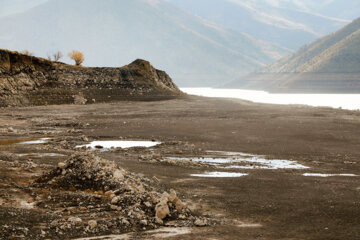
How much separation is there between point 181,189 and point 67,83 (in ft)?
137

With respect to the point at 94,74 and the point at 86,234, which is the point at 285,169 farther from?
the point at 94,74

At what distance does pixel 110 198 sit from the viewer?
1060 centimetres

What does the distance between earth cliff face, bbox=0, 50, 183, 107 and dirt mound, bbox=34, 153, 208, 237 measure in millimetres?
36051

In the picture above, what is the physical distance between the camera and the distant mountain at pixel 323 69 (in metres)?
114

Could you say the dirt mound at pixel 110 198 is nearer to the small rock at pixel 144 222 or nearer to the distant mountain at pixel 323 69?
the small rock at pixel 144 222

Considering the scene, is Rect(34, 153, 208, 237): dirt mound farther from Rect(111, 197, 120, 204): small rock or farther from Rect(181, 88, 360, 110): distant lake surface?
Rect(181, 88, 360, 110): distant lake surface

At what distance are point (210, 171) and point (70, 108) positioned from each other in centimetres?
3149

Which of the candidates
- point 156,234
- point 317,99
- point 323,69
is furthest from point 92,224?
→ point 323,69

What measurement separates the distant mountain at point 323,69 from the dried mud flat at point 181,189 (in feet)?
311

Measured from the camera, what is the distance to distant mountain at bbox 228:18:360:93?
375 ft

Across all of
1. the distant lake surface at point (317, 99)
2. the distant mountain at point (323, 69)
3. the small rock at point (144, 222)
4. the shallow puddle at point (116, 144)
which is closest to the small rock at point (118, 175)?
the small rock at point (144, 222)

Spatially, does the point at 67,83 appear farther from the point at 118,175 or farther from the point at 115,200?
the point at 115,200

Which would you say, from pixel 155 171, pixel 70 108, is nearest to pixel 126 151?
pixel 155 171

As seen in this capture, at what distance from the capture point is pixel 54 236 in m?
8.41
